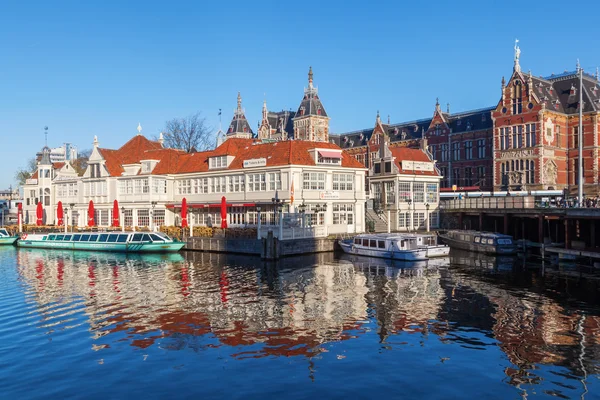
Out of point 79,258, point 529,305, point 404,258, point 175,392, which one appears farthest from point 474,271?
point 79,258

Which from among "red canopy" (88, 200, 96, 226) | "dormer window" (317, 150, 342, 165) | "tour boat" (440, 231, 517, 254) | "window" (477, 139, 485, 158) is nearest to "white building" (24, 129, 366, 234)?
"dormer window" (317, 150, 342, 165)

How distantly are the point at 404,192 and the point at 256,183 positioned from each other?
19.2m

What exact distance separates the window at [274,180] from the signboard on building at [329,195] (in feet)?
15.1

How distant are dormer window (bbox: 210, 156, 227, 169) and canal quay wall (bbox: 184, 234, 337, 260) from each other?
33.2 ft

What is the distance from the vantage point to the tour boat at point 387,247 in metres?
47.0

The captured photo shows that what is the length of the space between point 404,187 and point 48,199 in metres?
53.9

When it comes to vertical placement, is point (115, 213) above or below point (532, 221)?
above

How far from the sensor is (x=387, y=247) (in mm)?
48250

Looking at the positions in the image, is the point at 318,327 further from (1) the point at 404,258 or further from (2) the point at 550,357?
(1) the point at 404,258

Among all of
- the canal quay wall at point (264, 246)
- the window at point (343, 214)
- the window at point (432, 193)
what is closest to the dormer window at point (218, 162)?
the canal quay wall at point (264, 246)

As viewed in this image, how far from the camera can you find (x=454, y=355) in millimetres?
19875

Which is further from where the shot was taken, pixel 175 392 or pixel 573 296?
pixel 573 296

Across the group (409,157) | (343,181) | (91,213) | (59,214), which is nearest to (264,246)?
(343,181)

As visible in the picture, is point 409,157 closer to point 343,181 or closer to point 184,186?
point 343,181
